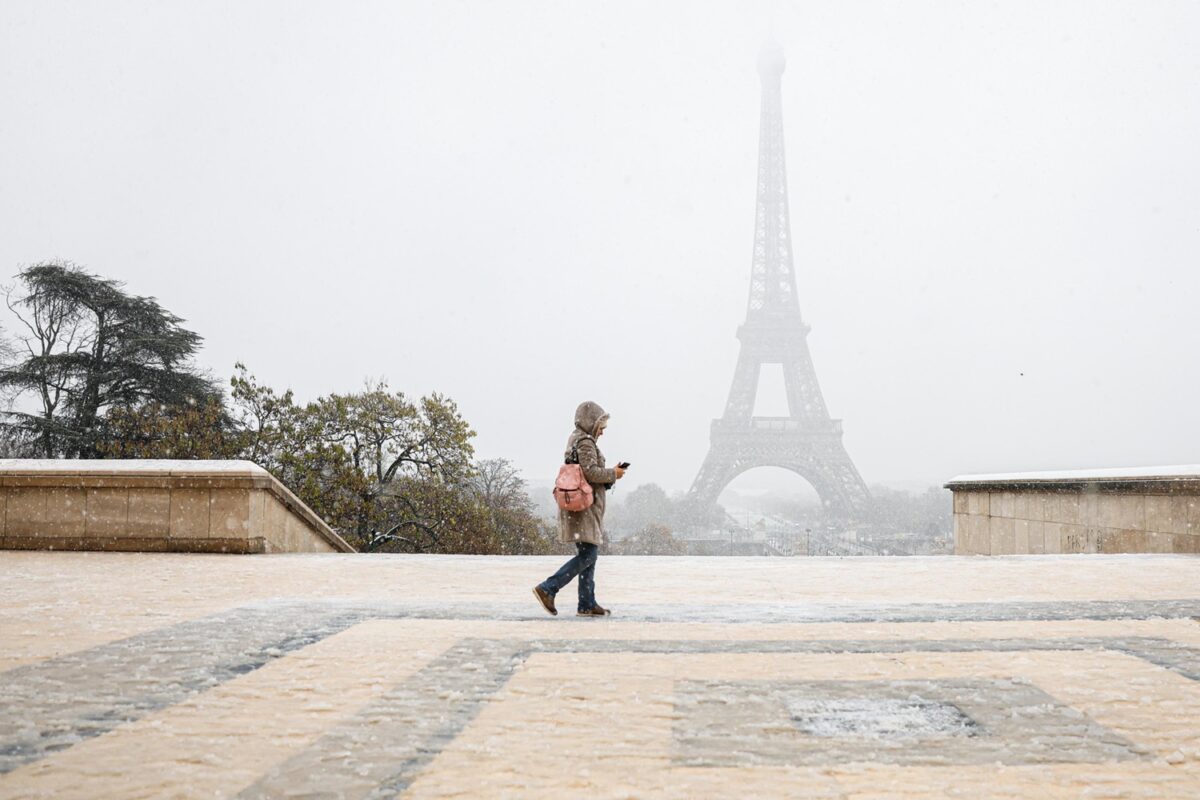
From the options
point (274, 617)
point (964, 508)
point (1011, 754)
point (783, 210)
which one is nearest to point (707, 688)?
point (1011, 754)

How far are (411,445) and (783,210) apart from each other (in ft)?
163

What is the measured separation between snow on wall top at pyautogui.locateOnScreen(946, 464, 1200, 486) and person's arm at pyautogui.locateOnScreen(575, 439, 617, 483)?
7069 millimetres

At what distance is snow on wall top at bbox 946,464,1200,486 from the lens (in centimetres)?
923

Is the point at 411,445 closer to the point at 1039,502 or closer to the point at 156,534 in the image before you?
the point at 156,534

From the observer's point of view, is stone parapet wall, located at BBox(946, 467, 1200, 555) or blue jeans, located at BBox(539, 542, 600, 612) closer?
blue jeans, located at BBox(539, 542, 600, 612)

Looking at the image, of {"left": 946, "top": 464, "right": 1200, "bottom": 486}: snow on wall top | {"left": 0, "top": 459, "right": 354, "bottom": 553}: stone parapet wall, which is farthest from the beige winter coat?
{"left": 946, "top": 464, "right": 1200, "bottom": 486}: snow on wall top

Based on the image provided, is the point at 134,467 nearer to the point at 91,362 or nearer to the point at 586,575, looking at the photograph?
the point at 586,575

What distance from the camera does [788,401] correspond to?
5869 cm

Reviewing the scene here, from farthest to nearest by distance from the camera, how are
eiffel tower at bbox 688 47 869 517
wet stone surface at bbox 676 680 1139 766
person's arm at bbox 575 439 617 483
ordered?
eiffel tower at bbox 688 47 869 517
person's arm at bbox 575 439 617 483
wet stone surface at bbox 676 680 1139 766

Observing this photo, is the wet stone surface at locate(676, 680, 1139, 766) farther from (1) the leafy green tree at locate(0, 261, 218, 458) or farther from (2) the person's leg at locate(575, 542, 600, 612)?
(1) the leafy green tree at locate(0, 261, 218, 458)

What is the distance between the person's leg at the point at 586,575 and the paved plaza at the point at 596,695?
0.57 feet

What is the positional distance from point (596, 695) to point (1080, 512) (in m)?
9.38

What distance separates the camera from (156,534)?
9109mm

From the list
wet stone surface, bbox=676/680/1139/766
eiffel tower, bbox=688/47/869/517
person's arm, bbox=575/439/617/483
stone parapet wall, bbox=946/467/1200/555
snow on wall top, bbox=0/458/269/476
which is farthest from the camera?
eiffel tower, bbox=688/47/869/517
